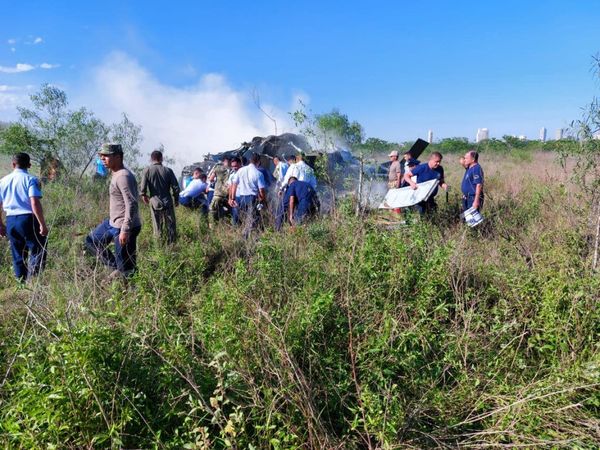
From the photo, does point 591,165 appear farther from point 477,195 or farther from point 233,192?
point 233,192

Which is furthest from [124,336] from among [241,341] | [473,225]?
[473,225]

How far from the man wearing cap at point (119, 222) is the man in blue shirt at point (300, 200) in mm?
2732

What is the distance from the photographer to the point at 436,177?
7078 millimetres

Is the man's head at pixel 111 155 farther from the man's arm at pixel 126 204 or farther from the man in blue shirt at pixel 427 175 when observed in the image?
the man in blue shirt at pixel 427 175

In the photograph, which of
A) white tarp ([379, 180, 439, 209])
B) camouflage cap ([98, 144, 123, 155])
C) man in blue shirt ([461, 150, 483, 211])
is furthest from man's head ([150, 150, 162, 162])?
man in blue shirt ([461, 150, 483, 211])

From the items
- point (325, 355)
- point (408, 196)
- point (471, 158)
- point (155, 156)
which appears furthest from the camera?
point (408, 196)

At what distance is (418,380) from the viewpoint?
8.98ft

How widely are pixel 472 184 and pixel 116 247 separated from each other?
513cm

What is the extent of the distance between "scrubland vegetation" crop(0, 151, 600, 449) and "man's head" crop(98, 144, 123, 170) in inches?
43.9

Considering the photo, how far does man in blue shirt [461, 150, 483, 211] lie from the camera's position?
6.34 meters

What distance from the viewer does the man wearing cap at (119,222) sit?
14.5ft

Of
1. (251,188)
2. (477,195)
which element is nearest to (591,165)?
(477,195)

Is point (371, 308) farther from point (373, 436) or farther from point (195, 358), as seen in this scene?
point (195, 358)

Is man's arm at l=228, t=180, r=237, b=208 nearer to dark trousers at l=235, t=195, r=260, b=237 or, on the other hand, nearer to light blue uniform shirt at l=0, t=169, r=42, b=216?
dark trousers at l=235, t=195, r=260, b=237
